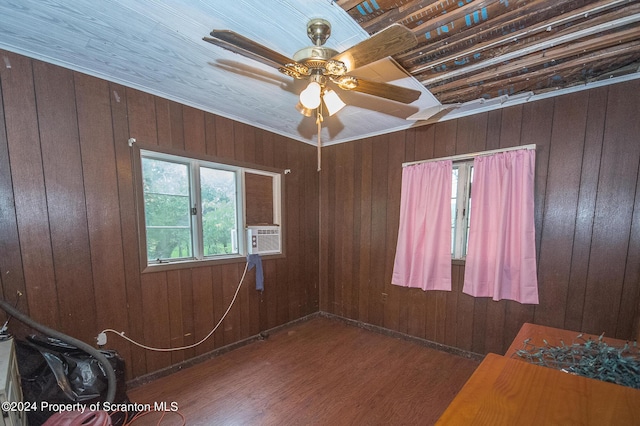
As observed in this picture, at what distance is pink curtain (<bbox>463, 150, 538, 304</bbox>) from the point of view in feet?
6.94

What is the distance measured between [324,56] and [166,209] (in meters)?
1.87

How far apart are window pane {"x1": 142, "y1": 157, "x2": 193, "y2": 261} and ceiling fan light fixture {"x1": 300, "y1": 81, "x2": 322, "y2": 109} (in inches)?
61.0

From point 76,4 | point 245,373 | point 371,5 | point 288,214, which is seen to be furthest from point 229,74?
point 245,373

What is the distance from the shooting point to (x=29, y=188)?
5.22 ft

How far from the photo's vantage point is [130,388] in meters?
1.97

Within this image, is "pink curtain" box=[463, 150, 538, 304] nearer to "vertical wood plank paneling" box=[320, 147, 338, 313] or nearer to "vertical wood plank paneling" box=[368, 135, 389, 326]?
"vertical wood plank paneling" box=[368, 135, 389, 326]

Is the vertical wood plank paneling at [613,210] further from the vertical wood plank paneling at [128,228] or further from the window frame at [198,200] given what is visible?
the vertical wood plank paneling at [128,228]

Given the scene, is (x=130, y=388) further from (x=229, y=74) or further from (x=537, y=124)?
(x=537, y=124)

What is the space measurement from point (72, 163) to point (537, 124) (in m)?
3.64

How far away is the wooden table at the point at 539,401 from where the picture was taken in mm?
759

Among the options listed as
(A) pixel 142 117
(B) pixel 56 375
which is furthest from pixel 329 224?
(B) pixel 56 375

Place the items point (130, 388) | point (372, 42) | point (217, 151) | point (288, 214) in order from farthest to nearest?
point (288, 214) → point (217, 151) → point (130, 388) → point (372, 42)

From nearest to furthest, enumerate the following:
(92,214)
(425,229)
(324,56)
Answer: (324,56) < (92,214) < (425,229)

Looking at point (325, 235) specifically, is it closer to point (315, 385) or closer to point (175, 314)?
point (315, 385)
